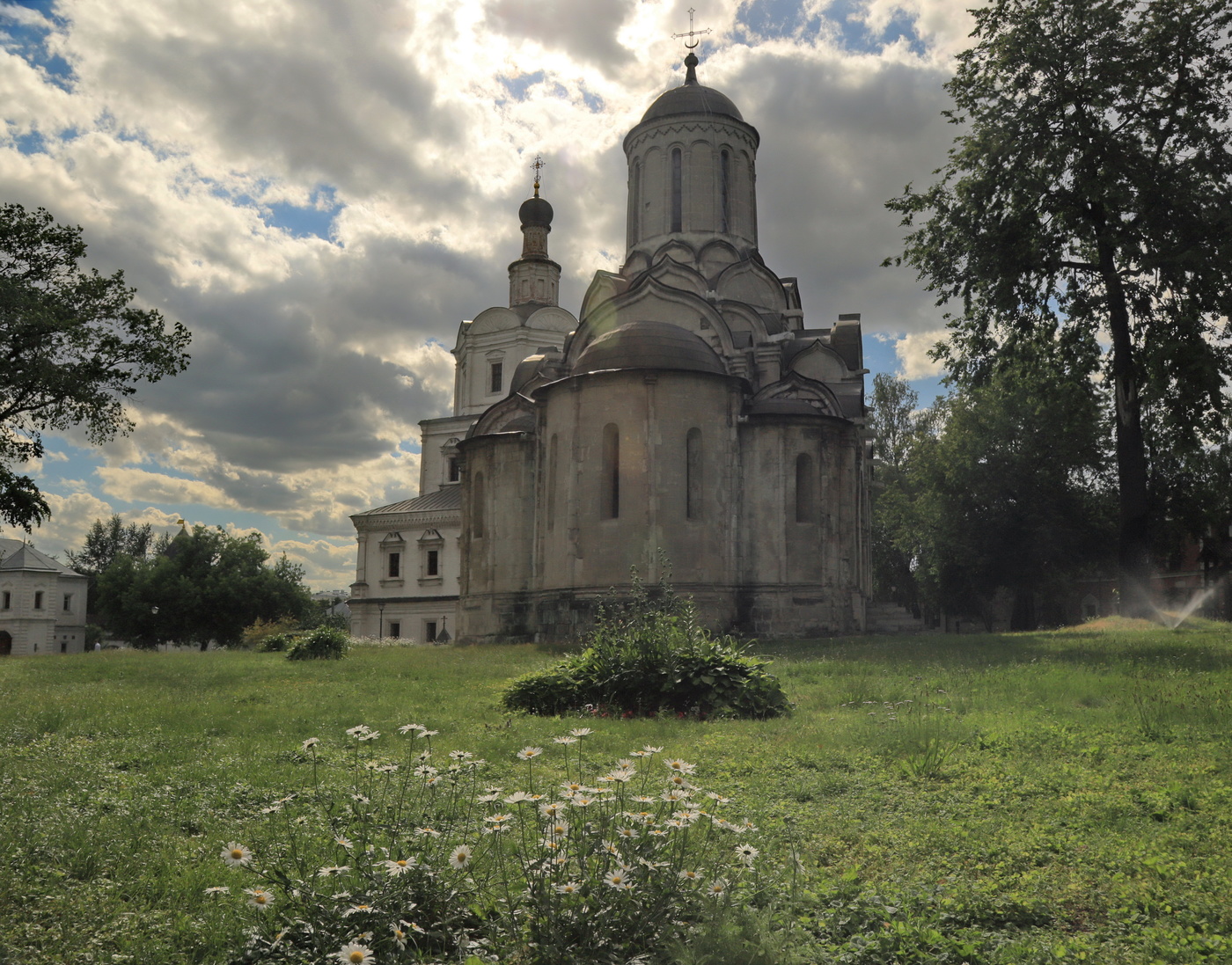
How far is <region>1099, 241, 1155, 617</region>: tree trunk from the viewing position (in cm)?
1950

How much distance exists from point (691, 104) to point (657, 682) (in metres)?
22.7

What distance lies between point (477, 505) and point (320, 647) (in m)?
7.74

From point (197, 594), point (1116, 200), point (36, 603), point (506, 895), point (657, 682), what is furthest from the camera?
point (36, 603)

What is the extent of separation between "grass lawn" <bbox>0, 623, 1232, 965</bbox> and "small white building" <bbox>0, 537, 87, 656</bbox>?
43.2 meters

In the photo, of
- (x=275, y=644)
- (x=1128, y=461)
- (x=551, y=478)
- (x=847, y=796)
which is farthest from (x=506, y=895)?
(x=275, y=644)

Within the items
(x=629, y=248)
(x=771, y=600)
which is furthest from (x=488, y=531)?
(x=629, y=248)

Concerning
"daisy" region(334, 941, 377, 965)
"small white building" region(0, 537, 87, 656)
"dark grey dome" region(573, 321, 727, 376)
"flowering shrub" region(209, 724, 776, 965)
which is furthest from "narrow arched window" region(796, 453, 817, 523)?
"small white building" region(0, 537, 87, 656)

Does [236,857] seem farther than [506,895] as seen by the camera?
No

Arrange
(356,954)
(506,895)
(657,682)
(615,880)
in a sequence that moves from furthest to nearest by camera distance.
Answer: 1. (657,682)
2. (506,895)
3. (615,880)
4. (356,954)

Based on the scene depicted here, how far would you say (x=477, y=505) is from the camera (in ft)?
84.8

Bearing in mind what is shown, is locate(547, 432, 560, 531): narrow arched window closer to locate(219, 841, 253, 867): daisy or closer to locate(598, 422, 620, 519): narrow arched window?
locate(598, 422, 620, 519): narrow arched window

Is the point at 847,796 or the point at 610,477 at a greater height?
the point at 610,477

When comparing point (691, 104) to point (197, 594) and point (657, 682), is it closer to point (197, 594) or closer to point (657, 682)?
point (657, 682)

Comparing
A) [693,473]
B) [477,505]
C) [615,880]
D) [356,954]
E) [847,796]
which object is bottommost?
[847,796]
